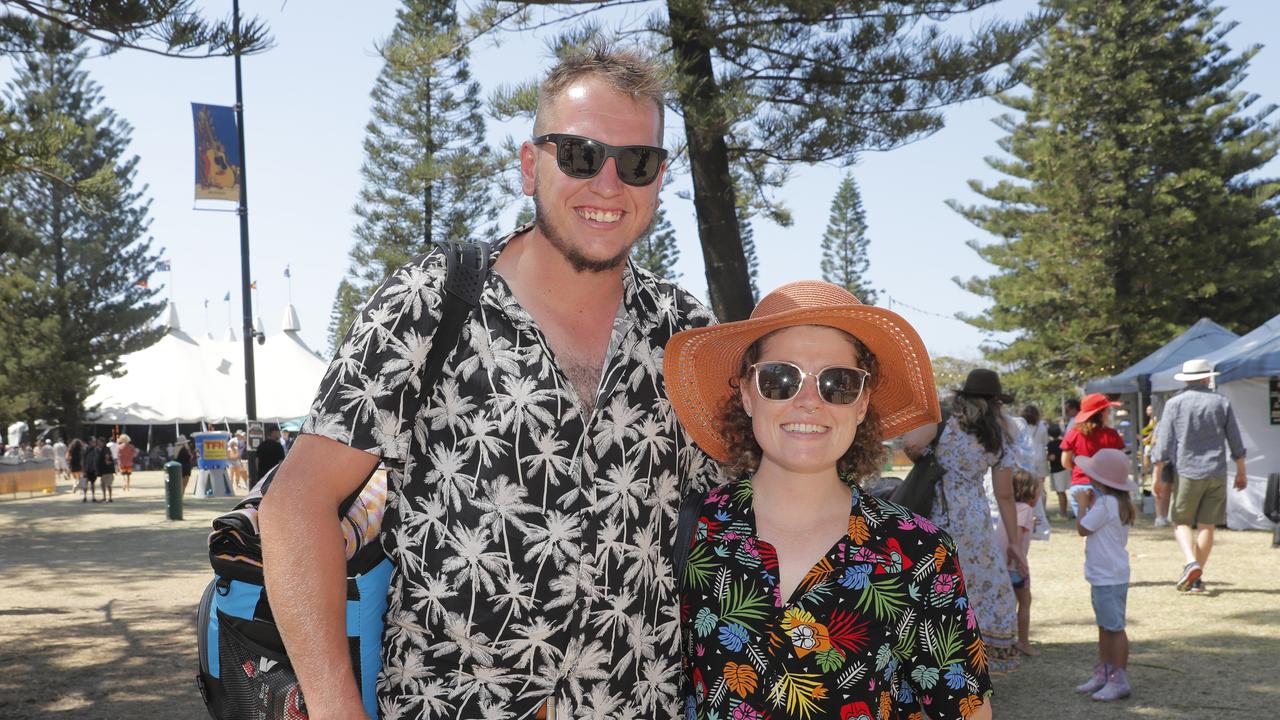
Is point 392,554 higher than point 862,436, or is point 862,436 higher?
point 862,436

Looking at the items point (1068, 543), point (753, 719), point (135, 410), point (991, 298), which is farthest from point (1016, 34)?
point (135, 410)

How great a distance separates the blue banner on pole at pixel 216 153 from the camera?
666 inches

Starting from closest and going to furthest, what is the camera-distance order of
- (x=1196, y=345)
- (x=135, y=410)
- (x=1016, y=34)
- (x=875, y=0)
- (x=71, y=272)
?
(x=875, y=0)
(x=1016, y=34)
(x=1196, y=345)
(x=71, y=272)
(x=135, y=410)

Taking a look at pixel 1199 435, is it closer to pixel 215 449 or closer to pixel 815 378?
pixel 815 378

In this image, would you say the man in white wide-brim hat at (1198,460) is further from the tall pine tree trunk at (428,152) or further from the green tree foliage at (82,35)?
the tall pine tree trunk at (428,152)

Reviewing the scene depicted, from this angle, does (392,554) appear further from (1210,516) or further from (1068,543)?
(1068,543)

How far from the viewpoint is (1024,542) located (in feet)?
23.4

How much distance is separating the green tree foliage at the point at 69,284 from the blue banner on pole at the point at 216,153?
64.5 ft

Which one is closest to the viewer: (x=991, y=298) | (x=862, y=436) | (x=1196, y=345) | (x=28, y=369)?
(x=862, y=436)

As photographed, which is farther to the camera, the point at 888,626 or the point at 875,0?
the point at 875,0

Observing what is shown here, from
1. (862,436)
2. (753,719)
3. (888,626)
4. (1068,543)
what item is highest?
(862,436)

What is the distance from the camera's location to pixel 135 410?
39.8 m

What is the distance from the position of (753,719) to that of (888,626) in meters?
0.32

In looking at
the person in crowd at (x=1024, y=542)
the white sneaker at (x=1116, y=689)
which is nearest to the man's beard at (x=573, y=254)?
the white sneaker at (x=1116, y=689)
